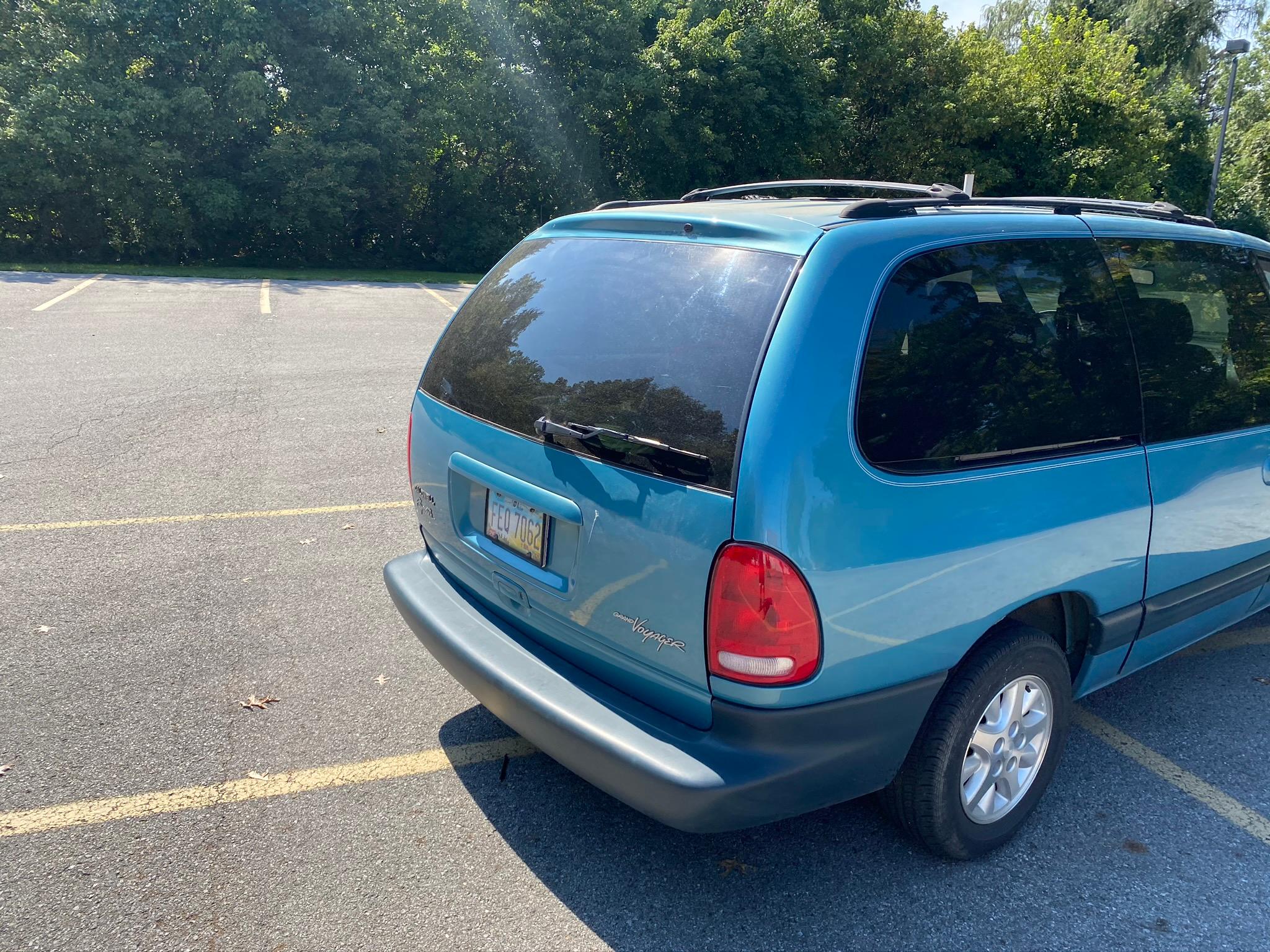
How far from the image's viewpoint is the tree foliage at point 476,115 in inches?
832

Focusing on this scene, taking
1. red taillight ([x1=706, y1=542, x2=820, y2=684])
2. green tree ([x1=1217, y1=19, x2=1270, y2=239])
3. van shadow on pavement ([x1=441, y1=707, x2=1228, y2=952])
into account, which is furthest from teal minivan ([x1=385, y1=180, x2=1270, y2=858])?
green tree ([x1=1217, y1=19, x2=1270, y2=239])

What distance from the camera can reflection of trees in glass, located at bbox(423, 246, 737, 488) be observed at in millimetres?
2455

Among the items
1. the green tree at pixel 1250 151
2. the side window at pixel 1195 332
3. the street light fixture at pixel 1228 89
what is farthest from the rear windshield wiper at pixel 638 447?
the green tree at pixel 1250 151

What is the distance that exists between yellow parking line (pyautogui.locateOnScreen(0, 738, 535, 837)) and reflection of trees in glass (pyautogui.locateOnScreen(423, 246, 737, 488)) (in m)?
1.24

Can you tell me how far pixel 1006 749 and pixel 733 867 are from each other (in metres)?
0.91

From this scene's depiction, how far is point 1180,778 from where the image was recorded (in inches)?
134

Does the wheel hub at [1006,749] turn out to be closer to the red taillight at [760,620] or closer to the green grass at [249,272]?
the red taillight at [760,620]

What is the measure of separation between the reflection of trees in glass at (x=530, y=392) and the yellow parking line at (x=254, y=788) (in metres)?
1.24

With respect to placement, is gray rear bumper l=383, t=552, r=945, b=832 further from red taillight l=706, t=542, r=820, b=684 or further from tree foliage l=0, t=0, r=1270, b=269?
tree foliage l=0, t=0, r=1270, b=269

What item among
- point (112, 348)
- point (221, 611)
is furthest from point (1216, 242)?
point (112, 348)

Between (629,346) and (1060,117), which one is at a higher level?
(1060,117)

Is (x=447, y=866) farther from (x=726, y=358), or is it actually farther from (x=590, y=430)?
(x=726, y=358)

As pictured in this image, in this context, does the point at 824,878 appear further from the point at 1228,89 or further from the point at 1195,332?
the point at 1228,89

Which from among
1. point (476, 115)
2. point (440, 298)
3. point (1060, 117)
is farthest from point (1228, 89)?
point (440, 298)
